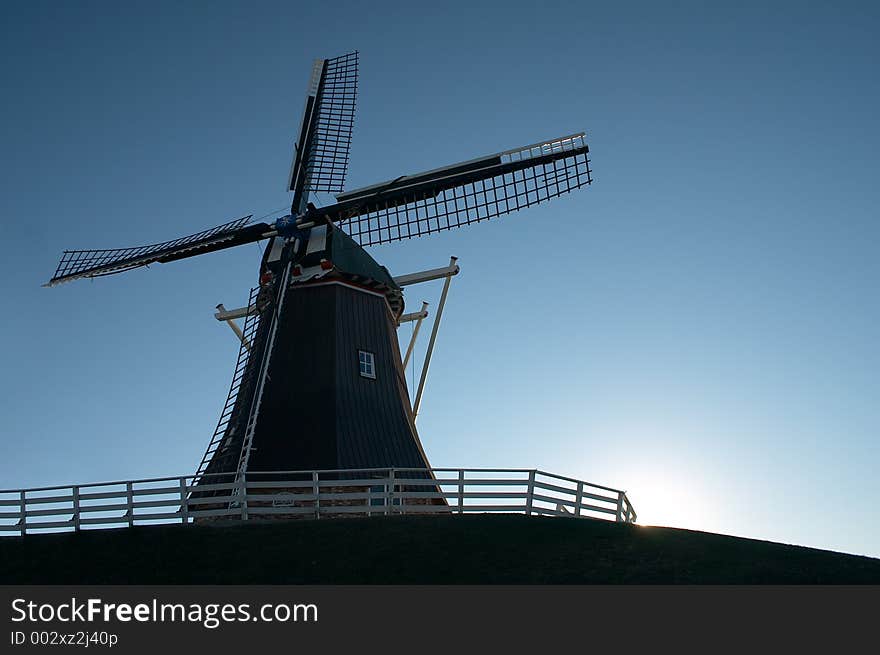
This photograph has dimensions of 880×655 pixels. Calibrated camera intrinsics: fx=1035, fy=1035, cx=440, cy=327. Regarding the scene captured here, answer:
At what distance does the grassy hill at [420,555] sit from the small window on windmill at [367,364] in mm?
6325

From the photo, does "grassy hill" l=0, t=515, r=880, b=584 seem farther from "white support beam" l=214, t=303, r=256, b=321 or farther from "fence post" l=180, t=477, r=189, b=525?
"white support beam" l=214, t=303, r=256, b=321

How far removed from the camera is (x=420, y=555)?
693 inches

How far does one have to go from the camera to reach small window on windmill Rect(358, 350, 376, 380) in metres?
26.2

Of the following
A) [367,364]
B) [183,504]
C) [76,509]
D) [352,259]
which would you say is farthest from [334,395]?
[76,509]

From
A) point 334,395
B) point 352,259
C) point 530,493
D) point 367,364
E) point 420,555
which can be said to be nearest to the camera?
point 420,555

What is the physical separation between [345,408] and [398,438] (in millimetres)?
1629

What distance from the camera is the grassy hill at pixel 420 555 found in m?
16.2

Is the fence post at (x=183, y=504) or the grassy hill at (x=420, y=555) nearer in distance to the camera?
the grassy hill at (x=420, y=555)

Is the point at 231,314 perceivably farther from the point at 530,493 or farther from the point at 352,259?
the point at 530,493

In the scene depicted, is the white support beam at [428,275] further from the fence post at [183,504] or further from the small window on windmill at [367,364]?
the fence post at [183,504]

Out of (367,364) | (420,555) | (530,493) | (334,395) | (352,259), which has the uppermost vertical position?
(352,259)

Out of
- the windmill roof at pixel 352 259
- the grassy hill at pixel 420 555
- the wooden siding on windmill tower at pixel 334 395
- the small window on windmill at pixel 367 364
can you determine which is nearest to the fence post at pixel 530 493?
the grassy hill at pixel 420 555

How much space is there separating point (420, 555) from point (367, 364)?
9396 mm
